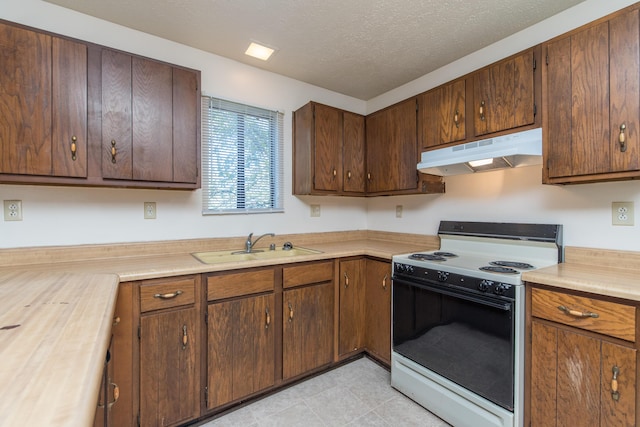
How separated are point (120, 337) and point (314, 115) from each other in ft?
6.81

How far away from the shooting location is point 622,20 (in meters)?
1.43

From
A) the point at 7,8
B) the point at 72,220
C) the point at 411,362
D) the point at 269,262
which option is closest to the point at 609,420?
the point at 411,362

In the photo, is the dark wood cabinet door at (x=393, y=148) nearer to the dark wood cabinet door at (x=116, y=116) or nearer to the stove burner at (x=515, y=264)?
the stove burner at (x=515, y=264)

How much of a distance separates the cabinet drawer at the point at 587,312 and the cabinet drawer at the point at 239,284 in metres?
1.53

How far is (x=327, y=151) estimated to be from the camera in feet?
8.66

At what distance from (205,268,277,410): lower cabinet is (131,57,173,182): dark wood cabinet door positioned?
80cm

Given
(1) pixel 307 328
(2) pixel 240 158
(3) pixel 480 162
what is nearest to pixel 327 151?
(2) pixel 240 158

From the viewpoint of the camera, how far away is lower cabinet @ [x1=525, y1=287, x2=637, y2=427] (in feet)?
4.00

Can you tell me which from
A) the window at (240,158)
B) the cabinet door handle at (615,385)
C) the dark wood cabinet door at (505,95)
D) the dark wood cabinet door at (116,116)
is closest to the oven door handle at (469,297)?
the cabinet door handle at (615,385)

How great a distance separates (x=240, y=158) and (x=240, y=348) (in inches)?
59.0

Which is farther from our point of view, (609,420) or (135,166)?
(135,166)

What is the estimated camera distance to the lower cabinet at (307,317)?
2.08 metres

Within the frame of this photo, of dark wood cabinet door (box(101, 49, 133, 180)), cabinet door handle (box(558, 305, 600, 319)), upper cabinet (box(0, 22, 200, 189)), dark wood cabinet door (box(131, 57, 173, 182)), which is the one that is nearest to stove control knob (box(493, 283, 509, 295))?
cabinet door handle (box(558, 305, 600, 319))

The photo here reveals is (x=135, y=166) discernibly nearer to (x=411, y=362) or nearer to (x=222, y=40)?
(x=222, y=40)
